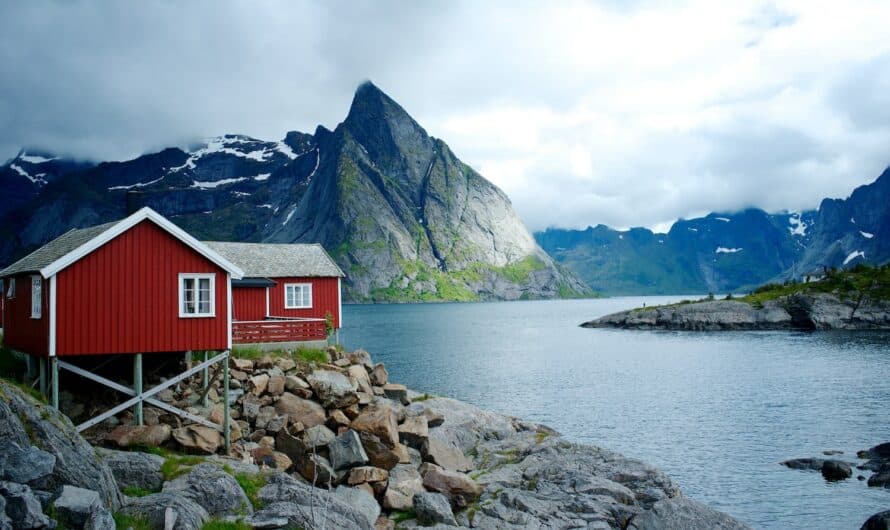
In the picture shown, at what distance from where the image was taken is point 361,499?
20.8 metres

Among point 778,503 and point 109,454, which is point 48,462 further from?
point 778,503

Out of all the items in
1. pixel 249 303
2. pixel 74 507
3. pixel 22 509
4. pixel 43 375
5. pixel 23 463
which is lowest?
pixel 74 507

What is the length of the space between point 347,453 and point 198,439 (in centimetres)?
559

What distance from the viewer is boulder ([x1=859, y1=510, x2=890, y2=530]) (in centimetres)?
2173

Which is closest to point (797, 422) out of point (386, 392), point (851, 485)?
point (851, 485)

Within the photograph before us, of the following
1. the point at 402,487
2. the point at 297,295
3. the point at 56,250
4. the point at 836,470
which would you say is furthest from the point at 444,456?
the point at 297,295

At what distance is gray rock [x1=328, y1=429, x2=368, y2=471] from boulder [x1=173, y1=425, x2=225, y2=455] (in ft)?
14.3

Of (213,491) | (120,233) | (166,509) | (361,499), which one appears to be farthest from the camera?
(120,233)

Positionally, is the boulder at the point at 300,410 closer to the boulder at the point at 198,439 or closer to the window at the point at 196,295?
the boulder at the point at 198,439

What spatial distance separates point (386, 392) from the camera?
123ft

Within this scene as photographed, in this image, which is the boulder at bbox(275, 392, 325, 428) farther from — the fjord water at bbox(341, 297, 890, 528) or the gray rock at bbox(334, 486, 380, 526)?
the fjord water at bbox(341, 297, 890, 528)

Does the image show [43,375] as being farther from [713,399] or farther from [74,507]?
[713,399]

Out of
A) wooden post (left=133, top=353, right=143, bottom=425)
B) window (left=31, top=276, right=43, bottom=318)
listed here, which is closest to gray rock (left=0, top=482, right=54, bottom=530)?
wooden post (left=133, top=353, right=143, bottom=425)

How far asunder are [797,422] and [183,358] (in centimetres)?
3903
